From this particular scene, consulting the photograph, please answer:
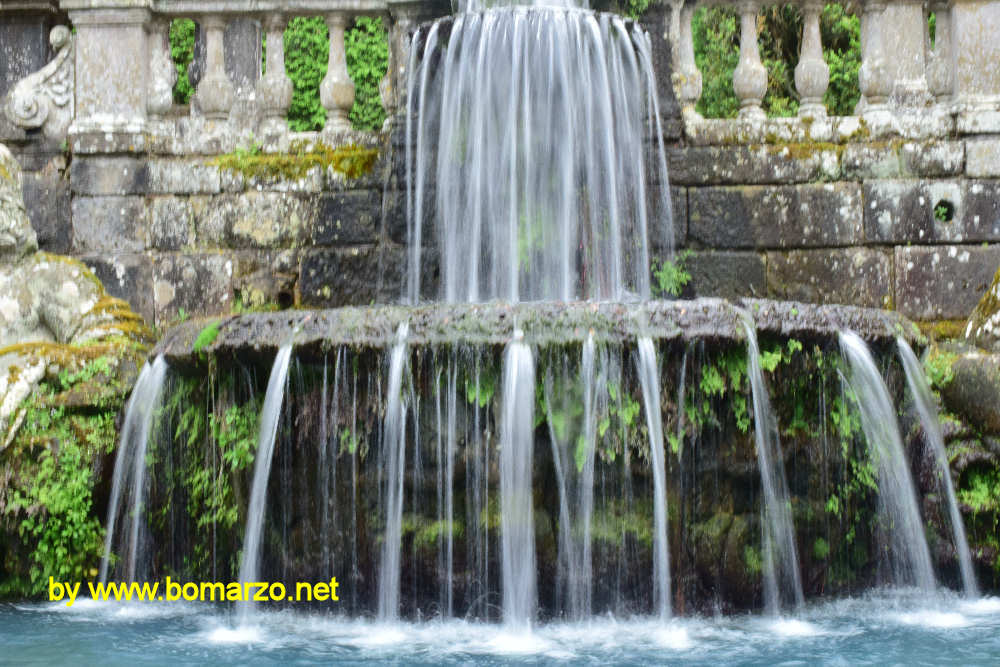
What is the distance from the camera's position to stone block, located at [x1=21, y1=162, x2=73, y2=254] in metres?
7.42

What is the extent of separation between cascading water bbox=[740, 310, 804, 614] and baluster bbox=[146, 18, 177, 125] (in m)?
4.59

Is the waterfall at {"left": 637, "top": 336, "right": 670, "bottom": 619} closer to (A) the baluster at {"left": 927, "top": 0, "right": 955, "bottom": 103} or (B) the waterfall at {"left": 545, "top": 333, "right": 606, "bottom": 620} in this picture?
(B) the waterfall at {"left": 545, "top": 333, "right": 606, "bottom": 620}

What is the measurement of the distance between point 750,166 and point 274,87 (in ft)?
10.3

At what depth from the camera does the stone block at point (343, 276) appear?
7.24 metres

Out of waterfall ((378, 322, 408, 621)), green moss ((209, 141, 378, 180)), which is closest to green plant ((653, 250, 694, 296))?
green moss ((209, 141, 378, 180))

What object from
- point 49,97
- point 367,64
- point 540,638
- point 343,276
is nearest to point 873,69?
point 343,276

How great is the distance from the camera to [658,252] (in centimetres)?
712

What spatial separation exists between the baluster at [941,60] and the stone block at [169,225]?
16.3 ft

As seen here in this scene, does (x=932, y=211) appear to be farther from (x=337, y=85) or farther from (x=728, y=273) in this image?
(x=337, y=85)

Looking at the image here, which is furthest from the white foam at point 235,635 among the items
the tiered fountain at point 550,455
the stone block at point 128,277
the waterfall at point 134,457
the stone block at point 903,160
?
the stone block at point 903,160

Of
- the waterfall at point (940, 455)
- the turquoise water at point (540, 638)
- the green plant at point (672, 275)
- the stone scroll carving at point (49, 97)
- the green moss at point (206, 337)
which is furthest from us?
the stone scroll carving at point (49, 97)

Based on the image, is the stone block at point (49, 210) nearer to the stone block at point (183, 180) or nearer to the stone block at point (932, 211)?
the stone block at point (183, 180)

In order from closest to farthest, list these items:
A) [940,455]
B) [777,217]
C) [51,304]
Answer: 1. [940,455]
2. [51,304]
3. [777,217]

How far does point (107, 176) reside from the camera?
743cm
